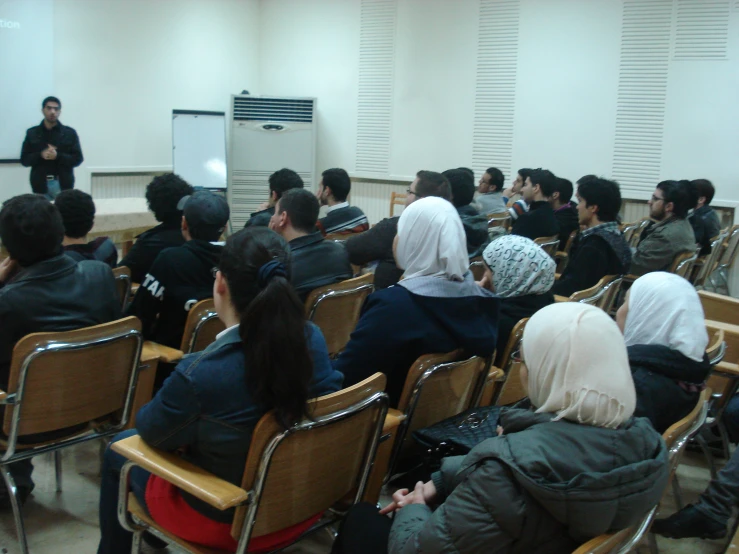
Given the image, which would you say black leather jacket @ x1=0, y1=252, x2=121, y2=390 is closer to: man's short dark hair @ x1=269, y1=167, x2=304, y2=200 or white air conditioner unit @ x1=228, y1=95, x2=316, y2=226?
man's short dark hair @ x1=269, y1=167, x2=304, y2=200

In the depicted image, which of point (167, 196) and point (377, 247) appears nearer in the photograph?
point (167, 196)

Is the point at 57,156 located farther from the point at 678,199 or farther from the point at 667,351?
the point at 667,351

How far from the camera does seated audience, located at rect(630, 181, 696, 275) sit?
4859 mm

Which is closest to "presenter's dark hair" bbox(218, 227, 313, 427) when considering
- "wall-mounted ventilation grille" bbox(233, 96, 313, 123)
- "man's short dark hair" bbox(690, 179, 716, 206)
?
"man's short dark hair" bbox(690, 179, 716, 206)

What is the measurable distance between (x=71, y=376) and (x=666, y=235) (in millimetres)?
4140

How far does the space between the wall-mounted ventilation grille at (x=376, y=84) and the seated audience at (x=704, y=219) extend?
3893 millimetres

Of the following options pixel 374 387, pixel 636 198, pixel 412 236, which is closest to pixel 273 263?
pixel 374 387

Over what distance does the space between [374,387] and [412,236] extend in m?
0.89

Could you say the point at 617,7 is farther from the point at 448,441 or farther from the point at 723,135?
the point at 448,441

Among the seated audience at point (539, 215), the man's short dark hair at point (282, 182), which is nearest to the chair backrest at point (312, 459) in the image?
the man's short dark hair at point (282, 182)

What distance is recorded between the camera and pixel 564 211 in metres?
5.80

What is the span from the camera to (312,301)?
2.96m

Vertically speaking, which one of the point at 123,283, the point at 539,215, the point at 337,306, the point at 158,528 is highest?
the point at 539,215

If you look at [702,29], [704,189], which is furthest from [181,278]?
[702,29]
